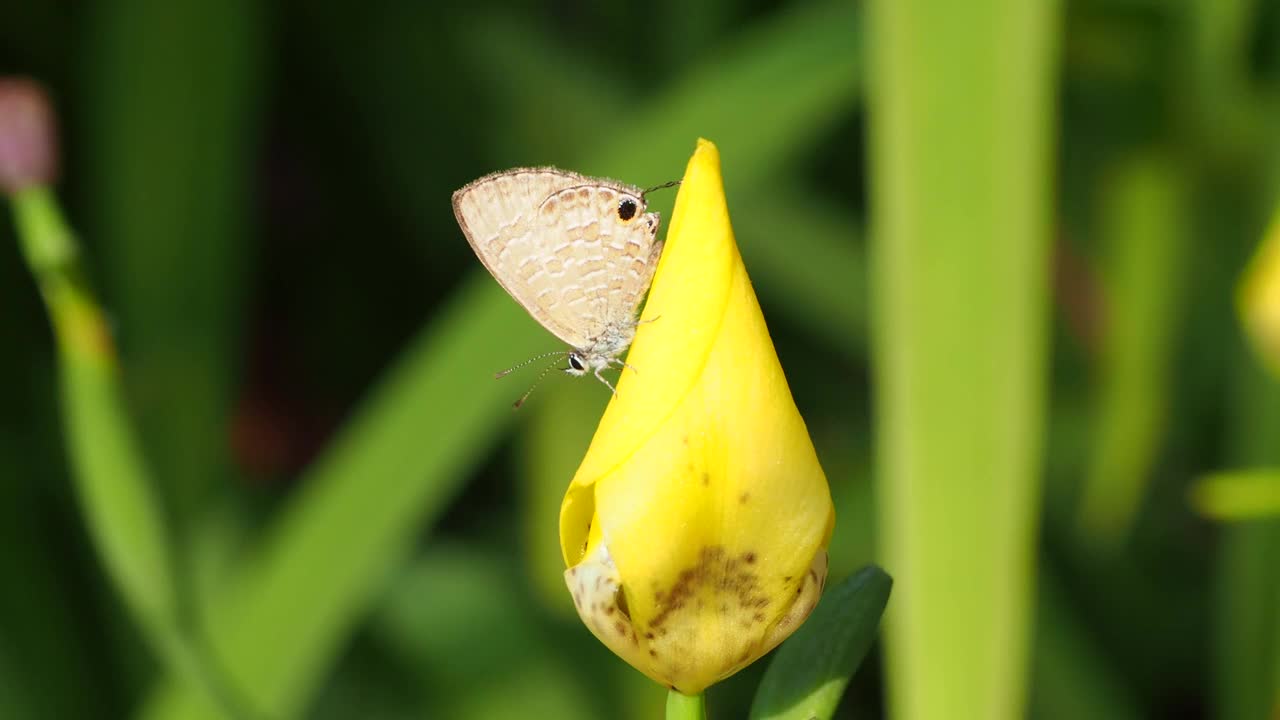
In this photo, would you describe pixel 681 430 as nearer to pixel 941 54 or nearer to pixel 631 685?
pixel 941 54

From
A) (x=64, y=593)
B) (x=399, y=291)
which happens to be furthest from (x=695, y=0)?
(x=64, y=593)

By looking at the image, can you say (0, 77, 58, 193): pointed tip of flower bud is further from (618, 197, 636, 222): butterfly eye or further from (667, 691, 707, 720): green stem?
(667, 691, 707, 720): green stem

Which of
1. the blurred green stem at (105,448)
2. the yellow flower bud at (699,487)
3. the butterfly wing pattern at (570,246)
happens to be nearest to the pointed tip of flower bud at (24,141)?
the blurred green stem at (105,448)

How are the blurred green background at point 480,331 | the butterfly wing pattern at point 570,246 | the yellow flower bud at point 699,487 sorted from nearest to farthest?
the yellow flower bud at point 699,487, the butterfly wing pattern at point 570,246, the blurred green background at point 480,331

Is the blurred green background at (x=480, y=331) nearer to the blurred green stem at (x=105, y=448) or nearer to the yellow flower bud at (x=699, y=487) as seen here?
the blurred green stem at (x=105, y=448)

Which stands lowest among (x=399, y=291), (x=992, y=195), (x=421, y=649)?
(x=421, y=649)

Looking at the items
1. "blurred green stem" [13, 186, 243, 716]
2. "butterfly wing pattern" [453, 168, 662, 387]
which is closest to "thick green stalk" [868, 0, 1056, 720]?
"butterfly wing pattern" [453, 168, 662, 387]
